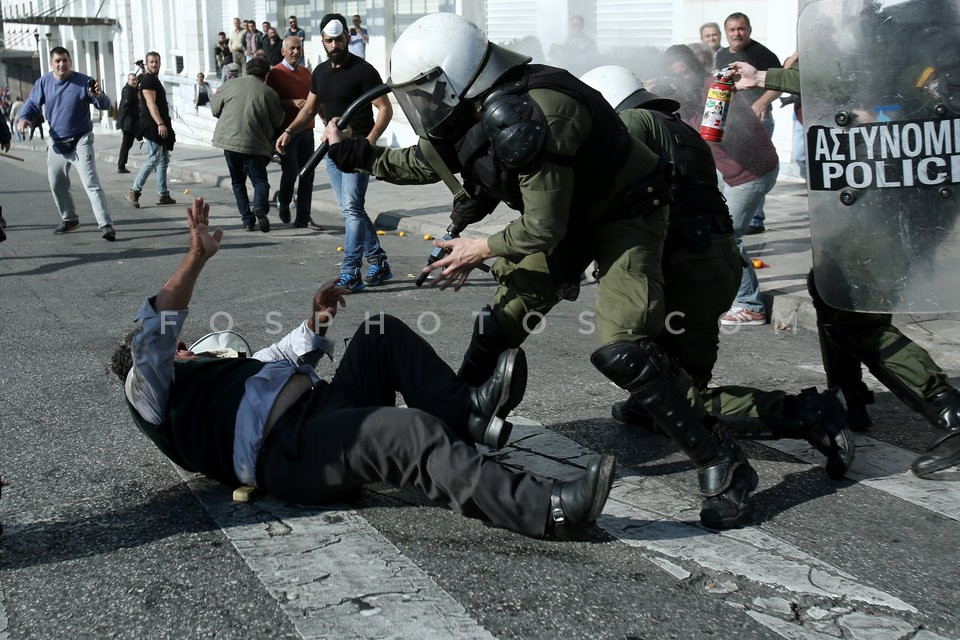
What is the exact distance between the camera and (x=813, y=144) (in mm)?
4160

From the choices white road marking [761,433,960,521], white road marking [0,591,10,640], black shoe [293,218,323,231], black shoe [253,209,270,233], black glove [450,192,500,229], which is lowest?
white road marking [761,433,960,521]

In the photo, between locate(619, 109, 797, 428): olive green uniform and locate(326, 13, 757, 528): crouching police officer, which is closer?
locate(326, 13, 757, 528): crouching police officer

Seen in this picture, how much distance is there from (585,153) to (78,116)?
7.78 metres

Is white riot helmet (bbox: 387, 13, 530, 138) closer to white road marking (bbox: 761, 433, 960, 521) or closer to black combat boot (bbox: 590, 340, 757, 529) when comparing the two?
black combat boot (bbox: 590, 340, 757, 529)

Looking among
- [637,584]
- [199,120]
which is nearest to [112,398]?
[637,584]

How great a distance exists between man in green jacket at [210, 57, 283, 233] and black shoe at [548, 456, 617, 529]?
7506mm

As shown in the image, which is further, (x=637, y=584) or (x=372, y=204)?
(x=372, y=204)

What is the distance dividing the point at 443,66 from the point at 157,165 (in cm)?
1011

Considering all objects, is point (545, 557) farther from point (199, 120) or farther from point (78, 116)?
point (199, 120)

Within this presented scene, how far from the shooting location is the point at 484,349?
166 inches

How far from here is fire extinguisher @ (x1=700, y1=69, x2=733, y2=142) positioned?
6048 millimetres

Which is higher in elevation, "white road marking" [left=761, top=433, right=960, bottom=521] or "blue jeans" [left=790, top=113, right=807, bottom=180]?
"blue jeans" [left=790, top=113, right=807, bottom=180]

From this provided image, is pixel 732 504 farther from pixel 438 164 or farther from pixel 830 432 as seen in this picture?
pixel 438 164

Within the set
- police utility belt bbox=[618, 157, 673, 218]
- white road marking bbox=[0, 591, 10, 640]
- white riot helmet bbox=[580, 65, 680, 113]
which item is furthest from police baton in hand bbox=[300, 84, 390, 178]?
white road marking bbox=[0, 591, 10, 640]
